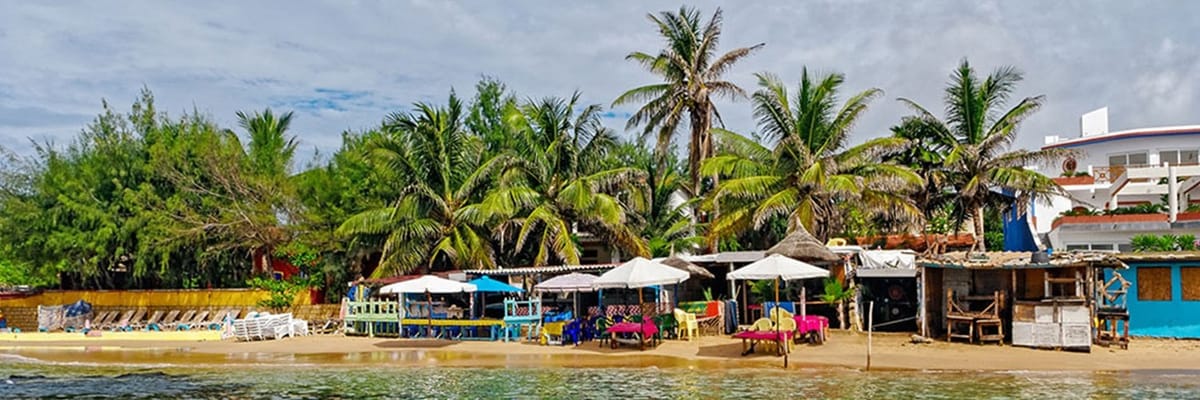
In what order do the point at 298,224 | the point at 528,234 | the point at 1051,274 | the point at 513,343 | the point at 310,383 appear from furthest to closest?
1. the point at 298,224
2. the point at 528,234
3. the point at 513,343
4. the point at 1051,274
5. the point at 310,383

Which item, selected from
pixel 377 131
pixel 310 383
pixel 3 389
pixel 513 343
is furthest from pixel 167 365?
pixel 377 131

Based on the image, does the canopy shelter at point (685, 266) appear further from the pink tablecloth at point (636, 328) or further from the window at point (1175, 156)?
the window at point (1175, 156)

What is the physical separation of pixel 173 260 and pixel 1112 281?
3108 cm

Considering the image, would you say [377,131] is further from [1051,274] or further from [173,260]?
[1051,274]

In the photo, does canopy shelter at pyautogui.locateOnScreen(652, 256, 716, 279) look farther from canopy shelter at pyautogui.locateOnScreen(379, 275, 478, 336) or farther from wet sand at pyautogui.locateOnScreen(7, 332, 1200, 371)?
canopy shelter at pyautogui.locateOnScreen(379, 275, 478, 336)

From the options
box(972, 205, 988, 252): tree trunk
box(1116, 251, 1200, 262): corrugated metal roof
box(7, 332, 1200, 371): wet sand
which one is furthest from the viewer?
box(972, 205, 988, 252): tree trunk

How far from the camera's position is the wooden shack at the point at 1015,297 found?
67.8ft

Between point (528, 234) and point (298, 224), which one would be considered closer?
point (528, 234)

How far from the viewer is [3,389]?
1980cm

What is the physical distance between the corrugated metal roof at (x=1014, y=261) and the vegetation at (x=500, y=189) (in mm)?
4629

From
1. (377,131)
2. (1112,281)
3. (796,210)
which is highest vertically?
(377,131)

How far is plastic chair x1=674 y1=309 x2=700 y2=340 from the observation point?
23719 millimetres

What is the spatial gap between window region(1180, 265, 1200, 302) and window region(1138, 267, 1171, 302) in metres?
0.29

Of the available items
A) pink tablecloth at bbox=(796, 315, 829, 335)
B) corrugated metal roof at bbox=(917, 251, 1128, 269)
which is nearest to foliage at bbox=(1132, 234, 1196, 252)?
corrugated metal roof at bbox=(917, 251, 1128, 269)
